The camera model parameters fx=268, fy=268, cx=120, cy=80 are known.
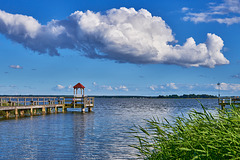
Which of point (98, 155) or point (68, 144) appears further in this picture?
point (68, 144)

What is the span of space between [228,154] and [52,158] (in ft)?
28.6

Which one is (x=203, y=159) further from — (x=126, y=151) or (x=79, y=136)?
(x=79, y=136)

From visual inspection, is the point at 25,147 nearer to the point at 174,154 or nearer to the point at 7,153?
the point at 7,153

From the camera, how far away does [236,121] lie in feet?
19.7

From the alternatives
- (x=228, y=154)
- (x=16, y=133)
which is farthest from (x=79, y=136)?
(x=228, y=154)

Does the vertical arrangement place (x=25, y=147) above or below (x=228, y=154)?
below

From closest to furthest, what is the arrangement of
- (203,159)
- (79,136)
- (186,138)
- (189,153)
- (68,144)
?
(203,159), (189,153), (186,138), (68,144), (79,136)

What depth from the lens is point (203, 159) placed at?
525 cm

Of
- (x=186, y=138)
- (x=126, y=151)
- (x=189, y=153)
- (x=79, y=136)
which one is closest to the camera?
(x=189, y=153)

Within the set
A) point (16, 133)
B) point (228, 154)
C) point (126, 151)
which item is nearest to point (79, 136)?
point (16, 133)

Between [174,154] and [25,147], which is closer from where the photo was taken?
[174,154]

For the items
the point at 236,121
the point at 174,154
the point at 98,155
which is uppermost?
the point at 236,121

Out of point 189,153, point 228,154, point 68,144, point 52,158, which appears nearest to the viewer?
point 228,154

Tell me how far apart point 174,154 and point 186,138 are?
493 millimetres
